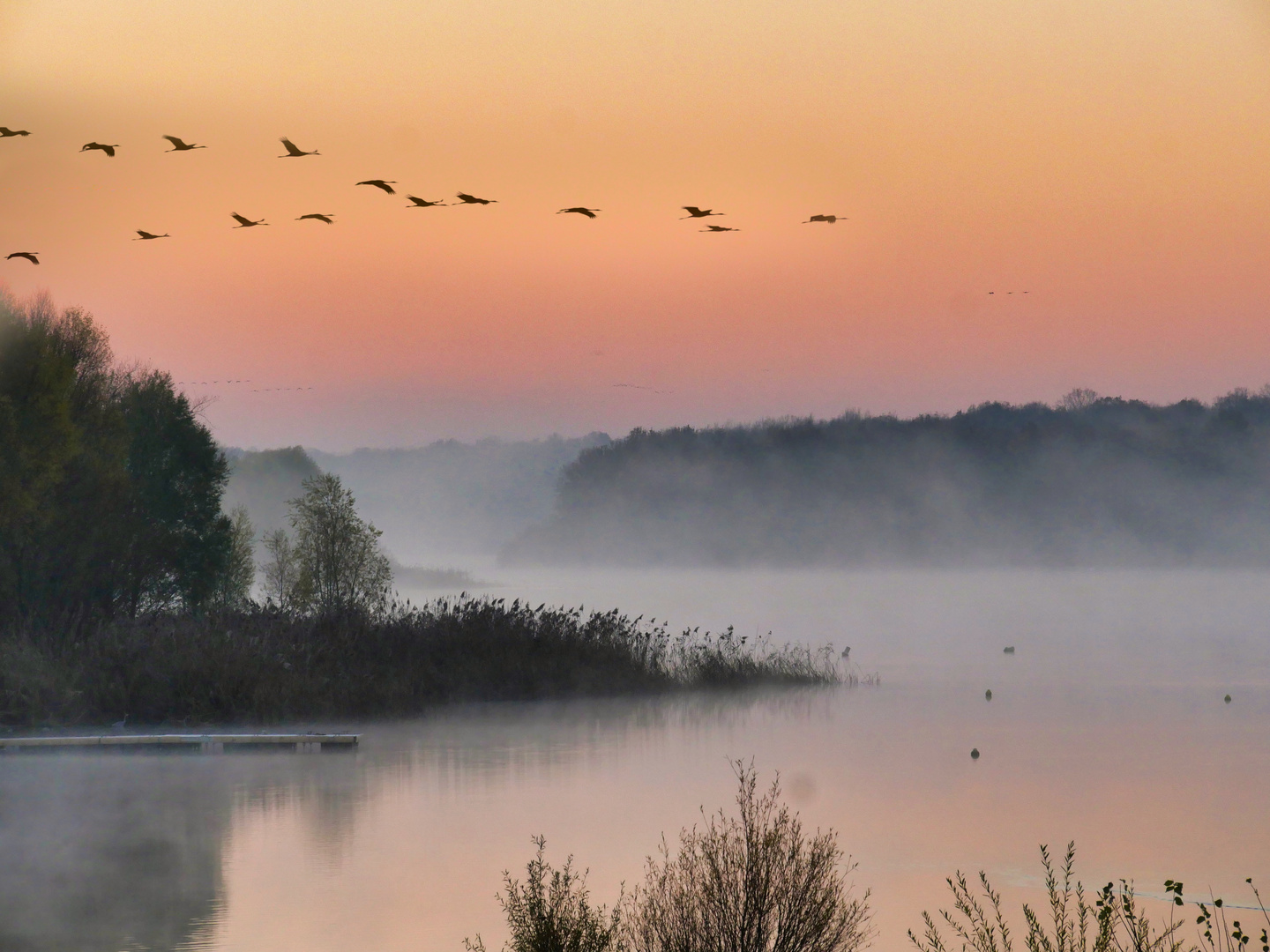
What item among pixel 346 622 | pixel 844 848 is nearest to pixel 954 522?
pixel 346 622

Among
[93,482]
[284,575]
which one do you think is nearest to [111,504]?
[93,482]

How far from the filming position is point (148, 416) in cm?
3569

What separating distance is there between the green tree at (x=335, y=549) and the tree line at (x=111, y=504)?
0.04m

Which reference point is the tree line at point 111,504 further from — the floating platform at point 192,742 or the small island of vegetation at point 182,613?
the floating platform at point 192,742

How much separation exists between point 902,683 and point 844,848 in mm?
18927

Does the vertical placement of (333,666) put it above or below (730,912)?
above

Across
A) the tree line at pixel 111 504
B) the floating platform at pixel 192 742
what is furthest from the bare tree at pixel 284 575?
the floating platform at pixel 192 742

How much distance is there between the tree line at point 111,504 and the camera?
29375 millimetres

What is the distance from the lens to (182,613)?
105ft

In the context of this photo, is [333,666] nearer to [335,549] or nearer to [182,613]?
[182,613]

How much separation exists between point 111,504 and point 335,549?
5558 mm

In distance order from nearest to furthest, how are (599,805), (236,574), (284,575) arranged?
(599,805), (236,574), (284,575)

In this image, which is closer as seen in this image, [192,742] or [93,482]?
[192,742]

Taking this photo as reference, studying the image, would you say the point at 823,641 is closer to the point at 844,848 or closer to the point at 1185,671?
the point at 1185,671
